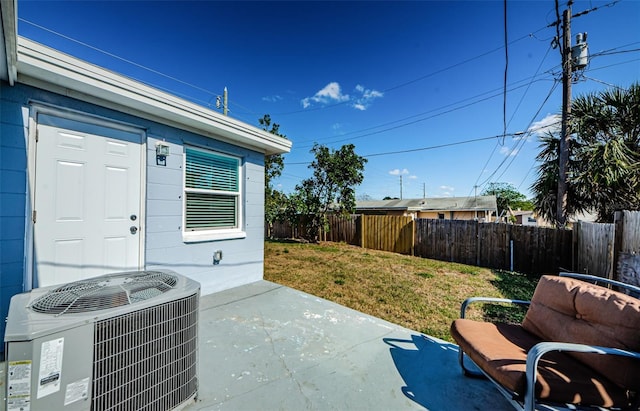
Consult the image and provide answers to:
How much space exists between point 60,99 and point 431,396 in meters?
4.48

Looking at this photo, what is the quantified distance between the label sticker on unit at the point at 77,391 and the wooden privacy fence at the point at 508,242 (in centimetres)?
636

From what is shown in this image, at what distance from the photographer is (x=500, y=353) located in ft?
5.86

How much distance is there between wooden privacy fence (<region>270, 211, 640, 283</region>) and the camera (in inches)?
164

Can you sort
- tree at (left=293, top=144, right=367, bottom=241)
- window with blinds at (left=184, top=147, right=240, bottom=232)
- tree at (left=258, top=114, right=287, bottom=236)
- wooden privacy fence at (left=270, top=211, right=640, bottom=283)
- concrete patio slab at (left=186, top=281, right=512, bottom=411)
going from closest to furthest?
concrete patio slab at (left=186, top=281, right=512, bottom=411) < window with blinds at (left=184, top=147, right=240, bottom=232) < wooden privacy fence at (left=270, top=211, right=640, bottom=283) < tree at (left=293, top=144, right=367, bottom=241) < tree at (left=258, top=114, right=287, bottom=236)

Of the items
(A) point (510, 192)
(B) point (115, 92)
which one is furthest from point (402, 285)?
(A) point (510, 192)

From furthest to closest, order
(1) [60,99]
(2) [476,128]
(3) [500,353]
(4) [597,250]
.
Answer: (2) [476,128]
(4) [597,250]
(1) [60,99]
(3) [500,353]

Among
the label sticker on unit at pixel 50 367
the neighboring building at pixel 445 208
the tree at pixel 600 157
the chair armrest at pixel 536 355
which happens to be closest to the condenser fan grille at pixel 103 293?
the label sticker on unit at pixel 50 367

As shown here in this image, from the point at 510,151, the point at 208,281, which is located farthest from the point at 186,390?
the point at 510,151

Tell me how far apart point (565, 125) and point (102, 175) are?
9.82 meters

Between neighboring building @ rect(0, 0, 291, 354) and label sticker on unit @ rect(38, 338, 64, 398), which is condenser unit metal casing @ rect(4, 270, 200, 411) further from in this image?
neighboring building @ rect(0, 0, 291, 354)

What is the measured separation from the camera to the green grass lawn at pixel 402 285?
3869 mm

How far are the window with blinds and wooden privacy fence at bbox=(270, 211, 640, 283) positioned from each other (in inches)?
253

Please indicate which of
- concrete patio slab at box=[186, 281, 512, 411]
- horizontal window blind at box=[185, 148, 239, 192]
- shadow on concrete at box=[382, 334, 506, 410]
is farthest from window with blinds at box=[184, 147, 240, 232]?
shadow on concrete at box=[382, 334, 506, 410]

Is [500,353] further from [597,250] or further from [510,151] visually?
[510,151]
